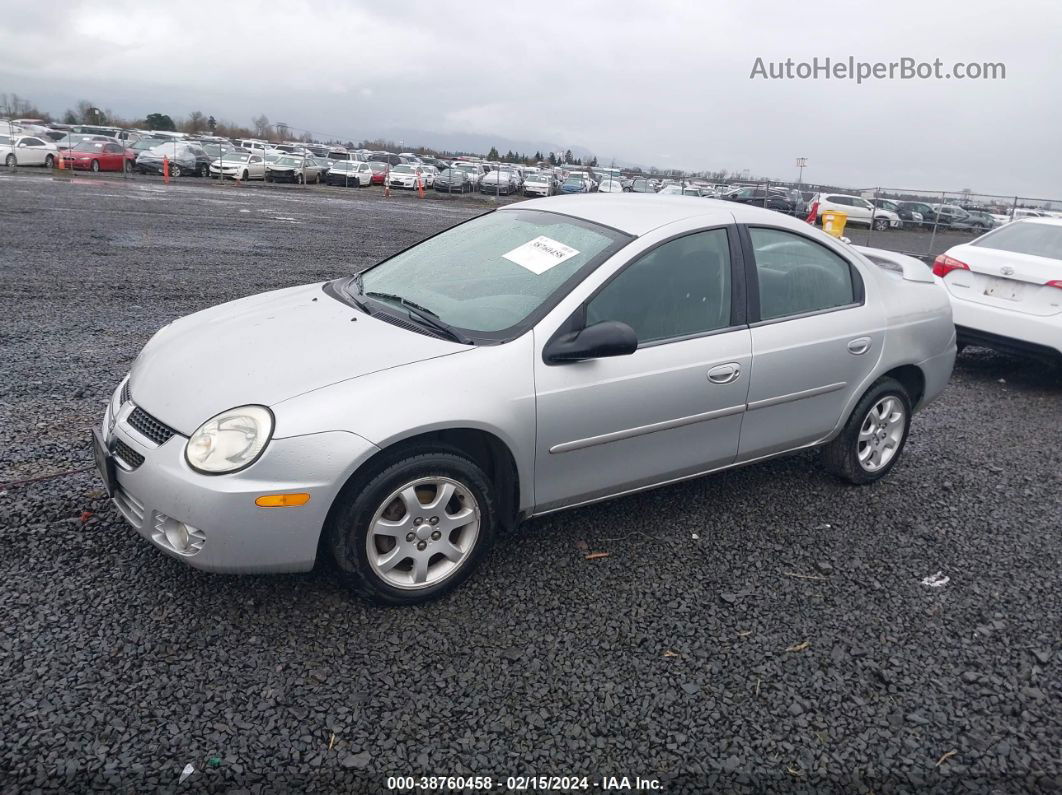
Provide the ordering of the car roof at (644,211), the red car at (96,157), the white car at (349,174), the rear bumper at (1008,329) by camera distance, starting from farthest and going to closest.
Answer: the white car at (349,174), the red car at (96,157), the rear bumper at (1008,329), the car roof at (644,211)

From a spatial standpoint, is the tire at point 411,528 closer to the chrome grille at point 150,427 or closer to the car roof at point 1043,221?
the chrome grille at point 150,427

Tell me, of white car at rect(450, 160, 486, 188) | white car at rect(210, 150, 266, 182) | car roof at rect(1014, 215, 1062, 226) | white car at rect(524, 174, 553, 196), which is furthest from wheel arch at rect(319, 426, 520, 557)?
white car at rect(450, 160, 486, 188)

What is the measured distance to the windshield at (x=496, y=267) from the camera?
353 cm

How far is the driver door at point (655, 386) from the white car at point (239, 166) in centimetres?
3236

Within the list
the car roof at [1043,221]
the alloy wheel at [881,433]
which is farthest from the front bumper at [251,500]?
the car roof at [1043,221]

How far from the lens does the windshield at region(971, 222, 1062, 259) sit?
282 inches

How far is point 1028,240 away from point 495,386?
644cm

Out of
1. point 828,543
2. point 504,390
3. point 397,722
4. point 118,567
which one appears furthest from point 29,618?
point 828,543

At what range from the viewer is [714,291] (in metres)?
3.90

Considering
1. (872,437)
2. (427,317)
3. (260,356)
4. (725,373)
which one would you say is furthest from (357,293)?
(872,437)

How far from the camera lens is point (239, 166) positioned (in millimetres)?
33219

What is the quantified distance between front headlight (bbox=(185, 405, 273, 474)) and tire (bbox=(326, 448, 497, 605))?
36cm

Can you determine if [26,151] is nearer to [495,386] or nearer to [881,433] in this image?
[495,386]

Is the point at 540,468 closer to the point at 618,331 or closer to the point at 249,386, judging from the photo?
the point at 618,331
